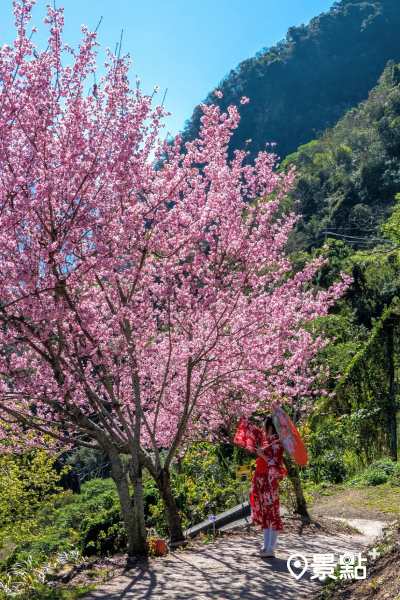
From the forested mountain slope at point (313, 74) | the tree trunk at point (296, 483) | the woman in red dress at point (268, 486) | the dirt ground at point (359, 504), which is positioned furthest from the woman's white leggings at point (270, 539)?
the forested mountain slope at point (313, 74)

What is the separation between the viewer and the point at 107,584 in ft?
15.2

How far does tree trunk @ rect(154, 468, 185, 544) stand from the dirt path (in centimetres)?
30

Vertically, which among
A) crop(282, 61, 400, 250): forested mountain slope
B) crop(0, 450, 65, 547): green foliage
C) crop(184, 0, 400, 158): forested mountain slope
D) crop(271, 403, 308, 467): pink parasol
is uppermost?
crop(184, 0, 400, 158): forested mountain slope

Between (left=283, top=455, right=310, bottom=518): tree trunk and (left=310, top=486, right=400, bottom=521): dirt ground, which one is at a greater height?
(left=283, top=455, right=310, bottom=518): tree trunk

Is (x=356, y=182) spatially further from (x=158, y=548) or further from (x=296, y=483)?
(x=158, y=548)

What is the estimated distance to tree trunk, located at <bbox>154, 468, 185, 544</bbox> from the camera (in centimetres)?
605

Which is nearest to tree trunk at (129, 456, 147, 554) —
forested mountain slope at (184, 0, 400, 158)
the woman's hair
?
the woman's hair

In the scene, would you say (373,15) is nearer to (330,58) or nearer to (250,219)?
(330,58)

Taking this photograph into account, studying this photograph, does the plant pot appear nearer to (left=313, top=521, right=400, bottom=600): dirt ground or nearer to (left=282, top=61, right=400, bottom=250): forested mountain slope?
(left=313, top=521, right=400, bottom=600): dirt ground

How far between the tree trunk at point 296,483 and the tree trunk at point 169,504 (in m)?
1.56

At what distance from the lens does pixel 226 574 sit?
464cm

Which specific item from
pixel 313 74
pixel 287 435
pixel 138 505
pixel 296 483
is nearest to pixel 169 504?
pixel 138 505

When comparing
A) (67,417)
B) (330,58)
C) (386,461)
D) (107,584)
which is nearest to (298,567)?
(107,584)

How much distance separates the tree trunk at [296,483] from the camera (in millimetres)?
6898
